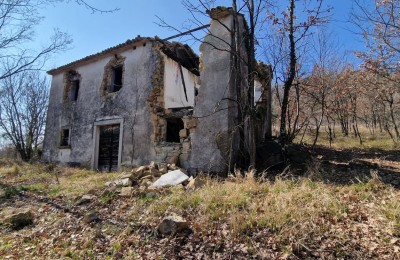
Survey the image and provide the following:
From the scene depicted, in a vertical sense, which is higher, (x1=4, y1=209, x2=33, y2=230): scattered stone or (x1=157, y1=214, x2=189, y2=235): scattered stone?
(x1=157, y1=214, x2=189, y2=235): scattered stone

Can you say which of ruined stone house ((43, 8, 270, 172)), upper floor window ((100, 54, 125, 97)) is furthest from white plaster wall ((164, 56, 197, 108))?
upper floor window ((100, 54, 125, 97))

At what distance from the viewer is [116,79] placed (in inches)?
452

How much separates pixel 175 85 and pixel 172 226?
24.2 feet

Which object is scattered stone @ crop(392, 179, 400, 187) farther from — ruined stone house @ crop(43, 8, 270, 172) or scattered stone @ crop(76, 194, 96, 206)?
scattered stone @ crop(76, 194, 96, 206)

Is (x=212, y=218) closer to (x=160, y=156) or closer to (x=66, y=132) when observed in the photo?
(x=160, y=156)

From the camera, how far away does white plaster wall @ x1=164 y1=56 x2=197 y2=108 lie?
10023 millimetres

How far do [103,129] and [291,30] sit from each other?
7874 millimetres

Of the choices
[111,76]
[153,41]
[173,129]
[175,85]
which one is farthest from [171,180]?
[111,76]

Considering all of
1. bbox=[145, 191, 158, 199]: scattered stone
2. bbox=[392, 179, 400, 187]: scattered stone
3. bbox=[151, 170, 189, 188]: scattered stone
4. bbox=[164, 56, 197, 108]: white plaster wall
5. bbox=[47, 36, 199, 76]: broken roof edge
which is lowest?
bbox=[145, 191, 158, 199]: scattered stone

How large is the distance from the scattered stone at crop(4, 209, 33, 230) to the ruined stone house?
3.83 metres

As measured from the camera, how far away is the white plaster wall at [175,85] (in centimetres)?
1002

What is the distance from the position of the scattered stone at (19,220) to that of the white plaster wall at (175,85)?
5.87 m

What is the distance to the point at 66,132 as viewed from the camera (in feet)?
42.0

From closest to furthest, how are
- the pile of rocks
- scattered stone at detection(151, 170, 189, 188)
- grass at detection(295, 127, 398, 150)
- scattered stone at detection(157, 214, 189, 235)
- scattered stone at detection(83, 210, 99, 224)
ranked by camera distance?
scattered stone at detection(157, 214, 189, 235), scattered stone at detection(83, 210, 99, 224), the pile of rocks, scattered stone at detection(151, 170, 189, 188), grass at detection(295, 127, 398, 150)
